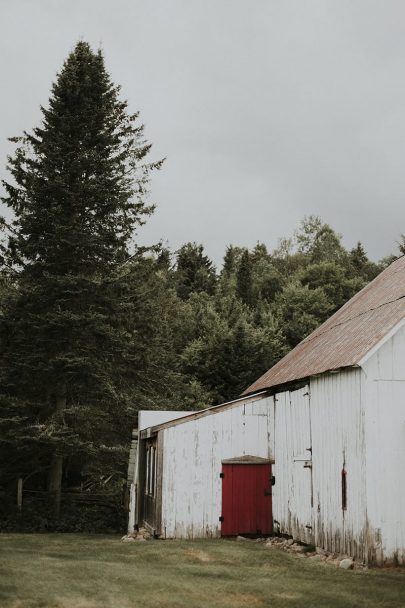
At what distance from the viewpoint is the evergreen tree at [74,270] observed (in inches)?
943

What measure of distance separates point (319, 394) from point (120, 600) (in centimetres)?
794

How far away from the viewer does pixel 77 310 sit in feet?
81.4

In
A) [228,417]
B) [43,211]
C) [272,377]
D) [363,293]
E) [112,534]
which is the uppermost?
[43,211]

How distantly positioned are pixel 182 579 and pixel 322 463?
5.40m

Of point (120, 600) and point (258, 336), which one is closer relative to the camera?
point (120, 600)

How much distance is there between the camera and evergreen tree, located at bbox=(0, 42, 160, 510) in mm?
23953

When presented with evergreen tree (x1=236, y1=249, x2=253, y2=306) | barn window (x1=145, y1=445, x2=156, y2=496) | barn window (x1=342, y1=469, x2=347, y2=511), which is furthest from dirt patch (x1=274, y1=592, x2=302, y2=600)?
evergreen tree (x1=236, y1=249, x2=253, y2=306)

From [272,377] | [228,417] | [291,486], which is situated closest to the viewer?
[291,486]

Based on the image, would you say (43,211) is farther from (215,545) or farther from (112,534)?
(215,545)

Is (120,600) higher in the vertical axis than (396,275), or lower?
lower

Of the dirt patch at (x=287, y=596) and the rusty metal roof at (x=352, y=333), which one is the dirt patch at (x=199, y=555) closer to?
the dirt patch at (x=287, y=596)

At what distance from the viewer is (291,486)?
1758cm

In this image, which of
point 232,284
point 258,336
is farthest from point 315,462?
point 232,284

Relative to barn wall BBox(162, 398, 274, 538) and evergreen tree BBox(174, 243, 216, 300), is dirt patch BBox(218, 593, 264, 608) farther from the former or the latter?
evergreen tree BBox(174, 243, 216, 300)
